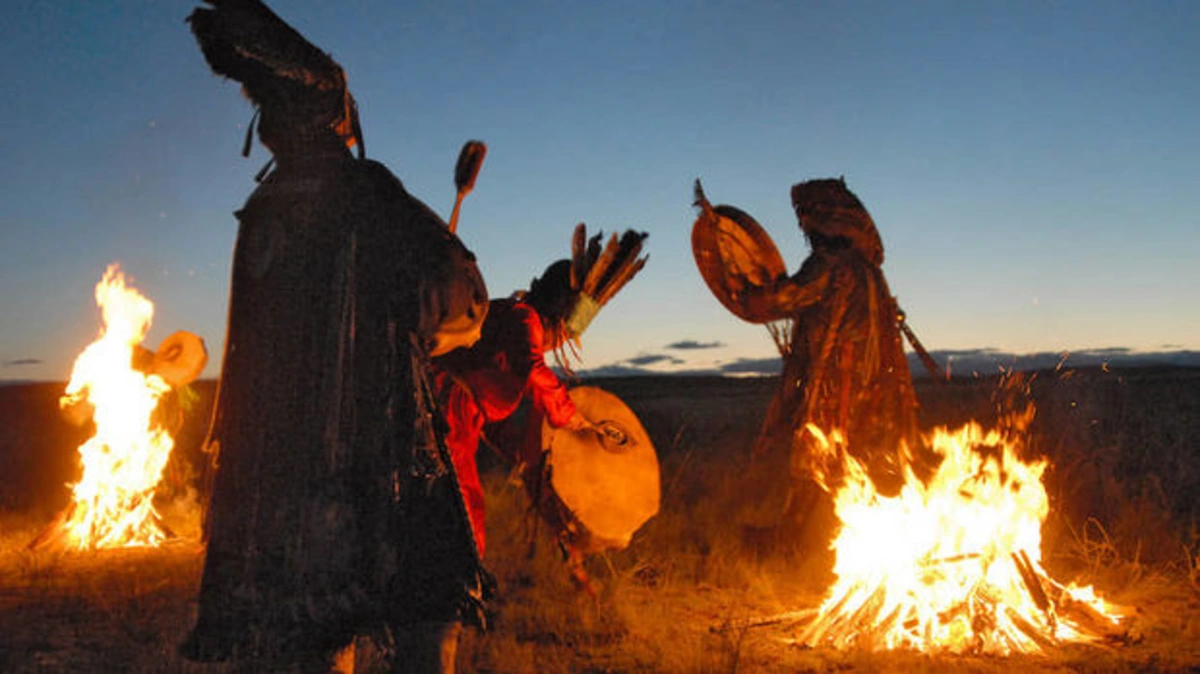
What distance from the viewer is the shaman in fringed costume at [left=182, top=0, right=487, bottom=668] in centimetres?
267

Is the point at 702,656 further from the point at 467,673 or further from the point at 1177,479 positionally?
the point at 1177,479

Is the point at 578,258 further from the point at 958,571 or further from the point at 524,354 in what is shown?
the point at 958,571

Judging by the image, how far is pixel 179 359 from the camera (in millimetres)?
7930

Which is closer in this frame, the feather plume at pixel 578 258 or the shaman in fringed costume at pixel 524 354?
the shaman in fringed costume at pixel 524 354

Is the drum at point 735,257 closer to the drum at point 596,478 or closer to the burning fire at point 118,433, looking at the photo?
the drum at point 596,478

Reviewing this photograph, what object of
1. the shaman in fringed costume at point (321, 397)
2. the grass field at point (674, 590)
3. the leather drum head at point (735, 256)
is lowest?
the grass field at point (674, 590)

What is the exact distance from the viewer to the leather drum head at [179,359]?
7891mm

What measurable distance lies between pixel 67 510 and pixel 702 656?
581 cm

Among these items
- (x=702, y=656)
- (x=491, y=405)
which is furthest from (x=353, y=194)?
(x=702, y=656)

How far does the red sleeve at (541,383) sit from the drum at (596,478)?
0.65m

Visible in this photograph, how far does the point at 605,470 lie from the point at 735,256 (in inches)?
81.0

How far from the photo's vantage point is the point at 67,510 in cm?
731

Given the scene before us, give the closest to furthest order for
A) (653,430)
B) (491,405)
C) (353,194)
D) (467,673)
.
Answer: (353,194) → (491,405) → (467,673) → (653,430)

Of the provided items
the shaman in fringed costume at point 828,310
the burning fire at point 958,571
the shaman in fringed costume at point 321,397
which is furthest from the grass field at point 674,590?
the shaman in fringed costume at point 321,397
